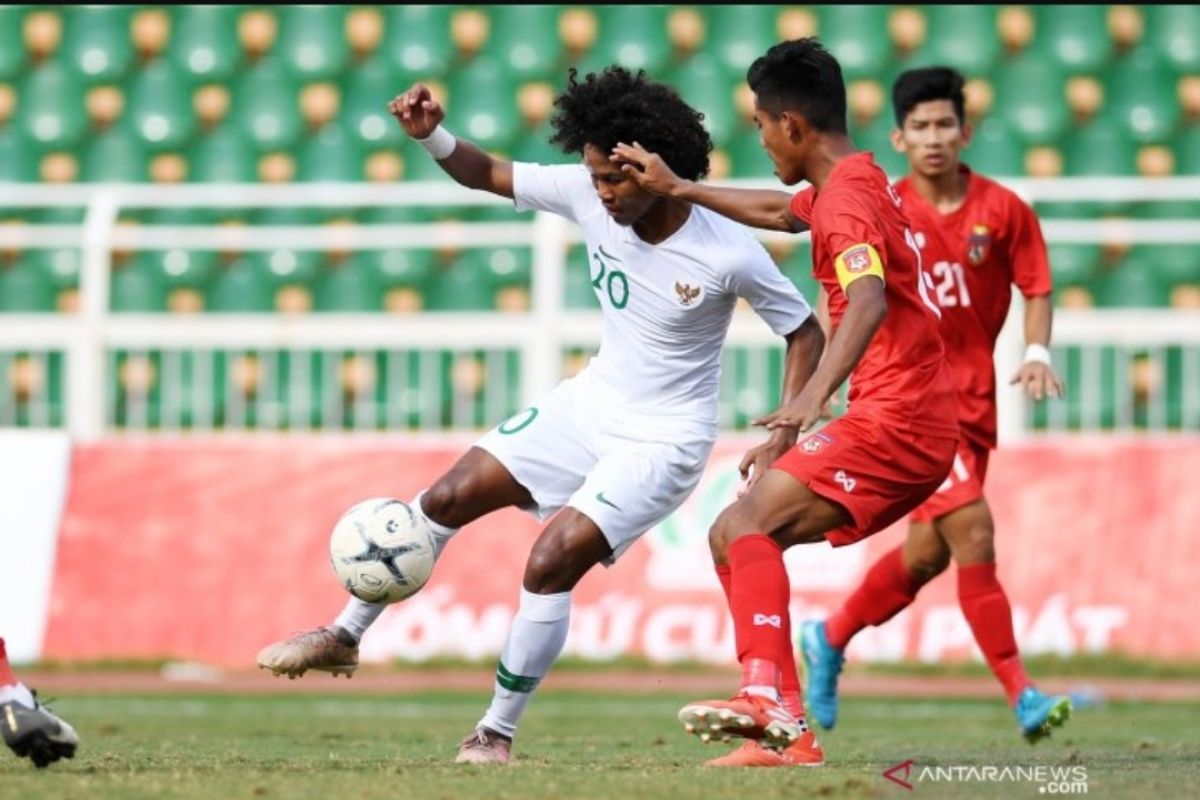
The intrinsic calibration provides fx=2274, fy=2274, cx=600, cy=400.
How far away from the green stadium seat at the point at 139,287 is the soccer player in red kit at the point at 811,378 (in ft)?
30.3

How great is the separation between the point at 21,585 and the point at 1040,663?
5.84 metres

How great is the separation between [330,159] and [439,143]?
33.2ft

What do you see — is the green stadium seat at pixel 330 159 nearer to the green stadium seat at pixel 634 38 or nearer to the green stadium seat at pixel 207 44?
the green stadium seat at pixel 207 44

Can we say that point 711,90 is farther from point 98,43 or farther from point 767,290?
point 767,290

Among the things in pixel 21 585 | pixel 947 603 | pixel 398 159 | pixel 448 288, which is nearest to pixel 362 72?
pixel 398 159

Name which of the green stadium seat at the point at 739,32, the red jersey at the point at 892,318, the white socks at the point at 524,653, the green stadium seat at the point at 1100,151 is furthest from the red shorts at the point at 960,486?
the green stadium seat at the point at 739,32

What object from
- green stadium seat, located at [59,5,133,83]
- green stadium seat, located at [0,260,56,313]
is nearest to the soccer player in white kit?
green stadium seat, located at [0,260,56,313]

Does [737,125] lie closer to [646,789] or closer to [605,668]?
[605,668]

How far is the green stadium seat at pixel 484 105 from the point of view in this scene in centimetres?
1764

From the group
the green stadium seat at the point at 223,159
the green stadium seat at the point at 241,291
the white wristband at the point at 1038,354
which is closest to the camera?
the white wristband at the point at 1038,354

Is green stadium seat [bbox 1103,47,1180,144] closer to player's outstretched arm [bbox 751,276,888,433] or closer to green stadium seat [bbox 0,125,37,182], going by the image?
green stadium seat [bbox 0,125,37,182]

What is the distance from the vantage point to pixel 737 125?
17.5 meters

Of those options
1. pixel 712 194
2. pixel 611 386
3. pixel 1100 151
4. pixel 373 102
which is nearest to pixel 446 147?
pixel 611 386

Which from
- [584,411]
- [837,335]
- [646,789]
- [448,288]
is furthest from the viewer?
[448,288]
